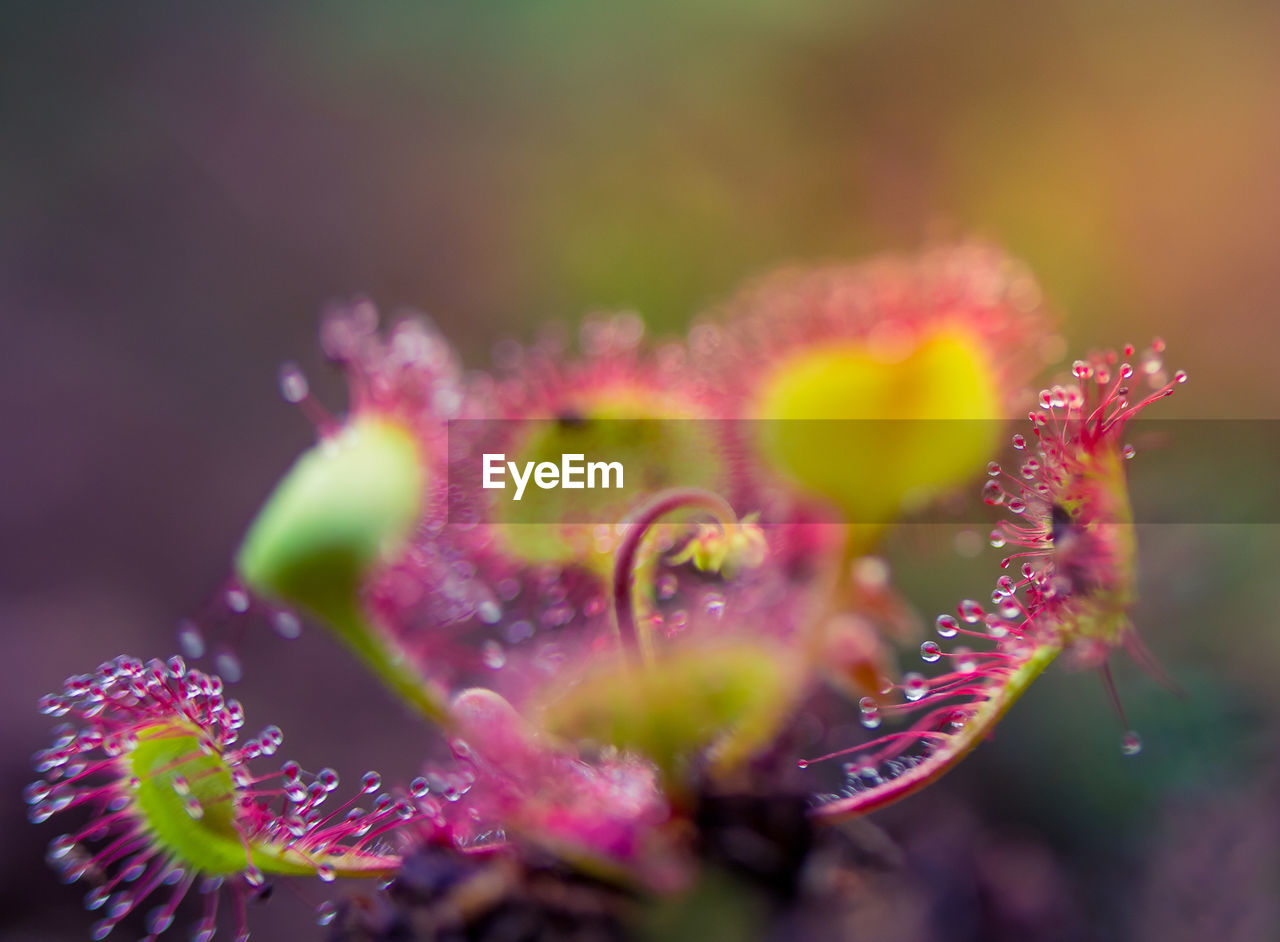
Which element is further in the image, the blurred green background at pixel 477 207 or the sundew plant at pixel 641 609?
the blurred green background at pixel 477 207

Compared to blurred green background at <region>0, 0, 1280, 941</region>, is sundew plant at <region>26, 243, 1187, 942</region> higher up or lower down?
lower down

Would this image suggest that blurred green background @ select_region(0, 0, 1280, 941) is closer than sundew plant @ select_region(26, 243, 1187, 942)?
No

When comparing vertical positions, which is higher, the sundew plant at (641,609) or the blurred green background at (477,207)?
the blurred green background at (477,207)

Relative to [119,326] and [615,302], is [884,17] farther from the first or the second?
[119,326]
